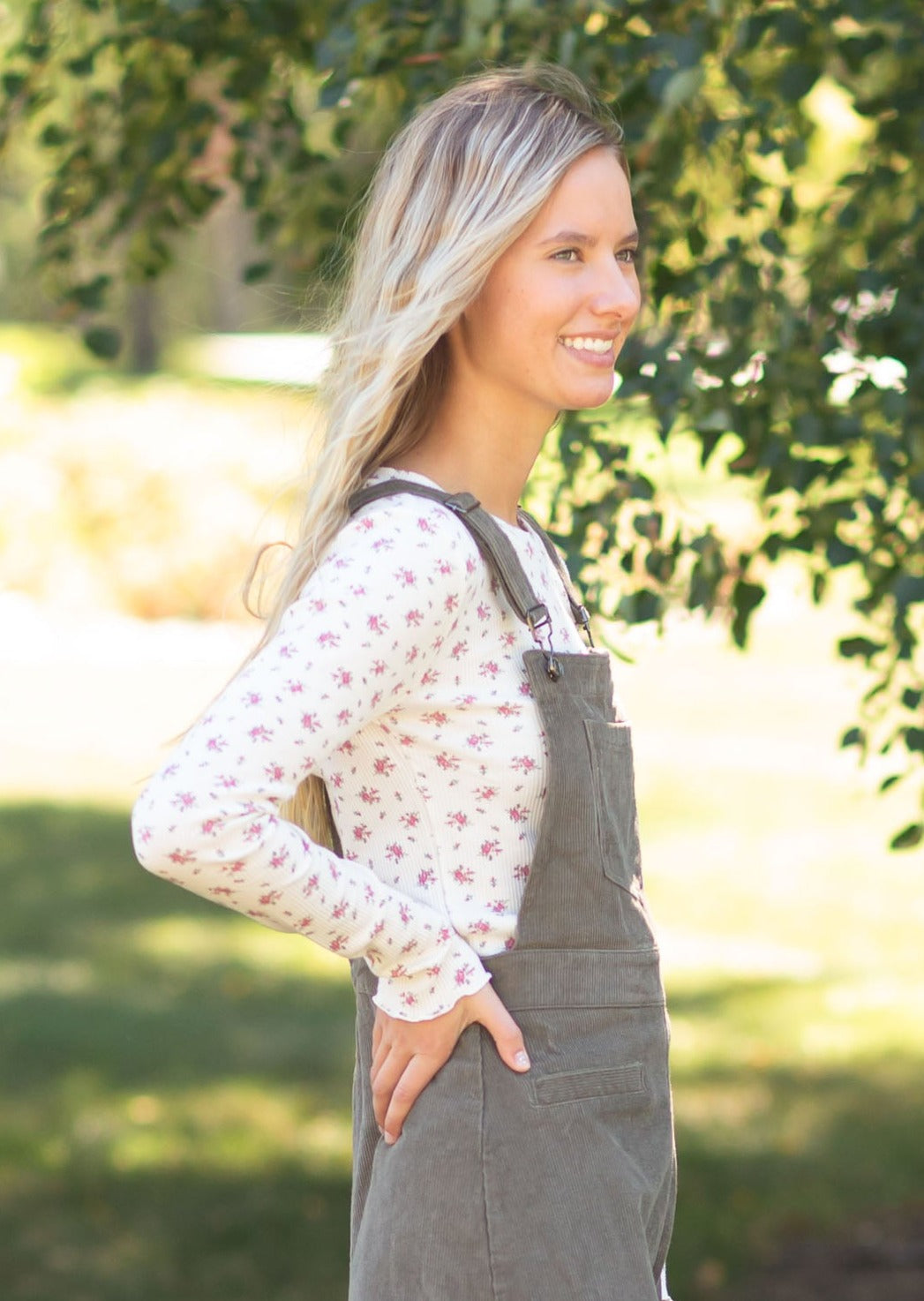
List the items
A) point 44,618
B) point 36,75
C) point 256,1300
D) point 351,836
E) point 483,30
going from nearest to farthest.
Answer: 1. point 351,836
2. point 483,30
3. point 36,75
4. point 256,1300
5. point 44,618

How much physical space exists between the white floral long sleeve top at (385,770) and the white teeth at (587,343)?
207 mm

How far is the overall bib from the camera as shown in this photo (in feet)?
5.64

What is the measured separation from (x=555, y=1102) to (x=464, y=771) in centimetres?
33

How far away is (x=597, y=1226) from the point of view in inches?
67.6

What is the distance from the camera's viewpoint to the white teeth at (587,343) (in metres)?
1.87

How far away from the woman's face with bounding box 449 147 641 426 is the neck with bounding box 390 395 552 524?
18mm

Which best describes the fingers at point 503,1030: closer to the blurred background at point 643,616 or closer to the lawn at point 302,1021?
the lawn at point 302,1021

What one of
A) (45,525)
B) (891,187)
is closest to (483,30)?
(891,187)

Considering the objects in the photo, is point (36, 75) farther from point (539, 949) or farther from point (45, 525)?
point (45, 525)

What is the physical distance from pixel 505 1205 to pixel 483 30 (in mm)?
1612

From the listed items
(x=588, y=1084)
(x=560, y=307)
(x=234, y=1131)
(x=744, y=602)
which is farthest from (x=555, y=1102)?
(x=234, y=1131)

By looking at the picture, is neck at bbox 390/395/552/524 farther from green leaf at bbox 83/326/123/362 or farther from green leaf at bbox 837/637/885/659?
green leaf at bbox 83/326/123/362

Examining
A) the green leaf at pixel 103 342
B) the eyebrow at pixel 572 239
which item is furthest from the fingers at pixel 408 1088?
the green leaf at pixel 103 342

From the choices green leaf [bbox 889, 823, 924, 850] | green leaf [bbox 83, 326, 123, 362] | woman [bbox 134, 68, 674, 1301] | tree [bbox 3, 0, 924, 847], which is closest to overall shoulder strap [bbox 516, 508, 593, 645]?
woman [bbox 134, 68, 674, 1301]
